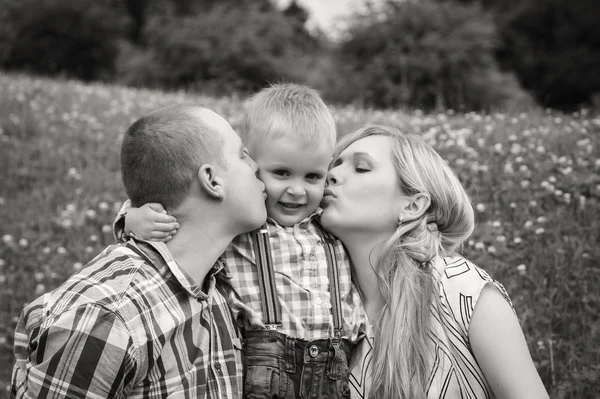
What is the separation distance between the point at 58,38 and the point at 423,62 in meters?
15.3

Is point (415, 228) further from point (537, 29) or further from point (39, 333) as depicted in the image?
point (537, 29)

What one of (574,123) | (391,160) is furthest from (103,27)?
(391,160)

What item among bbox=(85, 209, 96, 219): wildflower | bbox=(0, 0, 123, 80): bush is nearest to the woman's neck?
bbox=(85, 209, 96, 219): wildflower

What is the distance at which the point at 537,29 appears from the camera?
74.5 feet

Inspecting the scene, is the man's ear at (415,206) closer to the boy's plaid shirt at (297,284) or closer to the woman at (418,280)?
the woman at (418,280)

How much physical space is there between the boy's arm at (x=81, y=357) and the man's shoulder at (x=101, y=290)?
3 cm

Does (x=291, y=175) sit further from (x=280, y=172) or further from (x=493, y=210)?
(x=493, y=210)

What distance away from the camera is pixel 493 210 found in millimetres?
4363

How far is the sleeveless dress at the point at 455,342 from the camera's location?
8.29ft

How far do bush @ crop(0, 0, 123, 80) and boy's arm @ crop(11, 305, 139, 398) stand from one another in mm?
20081

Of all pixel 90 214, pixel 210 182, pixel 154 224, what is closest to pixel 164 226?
pixel 154 224

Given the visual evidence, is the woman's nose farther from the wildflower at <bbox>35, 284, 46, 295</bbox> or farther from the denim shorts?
the wildflower at <bbox>35, 284, 46, 295</bbox>

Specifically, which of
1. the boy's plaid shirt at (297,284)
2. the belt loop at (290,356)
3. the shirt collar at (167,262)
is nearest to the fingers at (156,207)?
the shirt collar at (167,262)

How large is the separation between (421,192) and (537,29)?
22.6 meters
